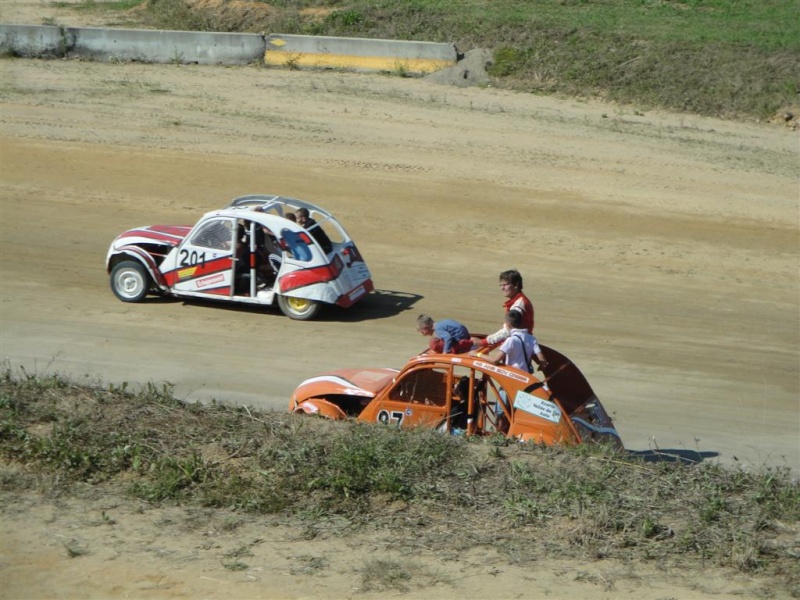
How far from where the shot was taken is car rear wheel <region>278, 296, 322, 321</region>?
15914mm

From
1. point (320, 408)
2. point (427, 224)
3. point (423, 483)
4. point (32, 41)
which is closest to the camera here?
point (423, 483)

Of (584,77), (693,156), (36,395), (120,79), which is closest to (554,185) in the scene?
(693,156)

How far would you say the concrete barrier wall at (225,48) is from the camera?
30203mm

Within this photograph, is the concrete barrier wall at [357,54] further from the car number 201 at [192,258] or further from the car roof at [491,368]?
the car roof at [491,368]

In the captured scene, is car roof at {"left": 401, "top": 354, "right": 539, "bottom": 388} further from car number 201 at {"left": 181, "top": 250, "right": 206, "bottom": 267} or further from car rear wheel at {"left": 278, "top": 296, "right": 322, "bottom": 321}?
car number 201 at {"left": 181, "top": 250, "right": 206, "bottom": 267}

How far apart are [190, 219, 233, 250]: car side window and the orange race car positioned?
18.4ft

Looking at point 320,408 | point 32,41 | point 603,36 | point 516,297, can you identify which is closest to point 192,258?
point 320,408

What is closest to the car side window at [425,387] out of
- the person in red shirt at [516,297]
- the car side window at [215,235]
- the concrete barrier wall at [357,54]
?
the person in red shirt at [516,297]

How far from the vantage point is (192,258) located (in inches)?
629

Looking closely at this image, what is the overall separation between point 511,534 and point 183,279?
31.6 feet

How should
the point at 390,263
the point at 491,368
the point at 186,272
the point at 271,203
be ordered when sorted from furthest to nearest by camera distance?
1. the point at 390,263
2. the point at 186,272
3. the point at 271,203
4. the point at 491,368

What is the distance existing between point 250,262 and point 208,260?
2.03 feet

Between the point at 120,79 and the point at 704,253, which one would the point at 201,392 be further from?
the point at 120,79

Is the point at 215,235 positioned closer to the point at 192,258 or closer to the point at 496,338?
the point at 192,258
